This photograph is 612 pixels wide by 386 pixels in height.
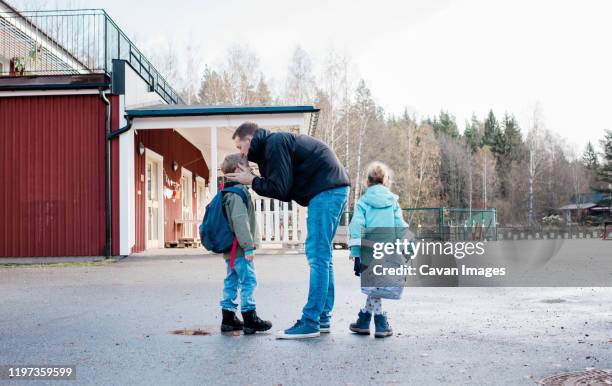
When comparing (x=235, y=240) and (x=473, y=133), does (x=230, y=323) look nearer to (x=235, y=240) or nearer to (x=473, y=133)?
(x=235, y=240)

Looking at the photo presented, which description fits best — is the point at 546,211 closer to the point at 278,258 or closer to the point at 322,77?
the point at 322,77

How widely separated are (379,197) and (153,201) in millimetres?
12610

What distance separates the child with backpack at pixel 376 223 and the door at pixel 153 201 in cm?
1140

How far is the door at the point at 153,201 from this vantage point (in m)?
15.8

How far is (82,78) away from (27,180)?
2.27 meters

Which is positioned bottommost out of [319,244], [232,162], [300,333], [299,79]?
[300,333]

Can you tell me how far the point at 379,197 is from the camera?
473cm

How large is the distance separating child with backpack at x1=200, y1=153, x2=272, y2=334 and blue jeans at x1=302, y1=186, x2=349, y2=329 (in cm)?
48

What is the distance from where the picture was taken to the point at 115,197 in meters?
12.9

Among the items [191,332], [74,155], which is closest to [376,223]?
[191,332]

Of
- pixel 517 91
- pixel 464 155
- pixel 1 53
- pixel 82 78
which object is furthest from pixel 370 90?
pixel 82 78

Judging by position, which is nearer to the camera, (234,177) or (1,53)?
(234,177)

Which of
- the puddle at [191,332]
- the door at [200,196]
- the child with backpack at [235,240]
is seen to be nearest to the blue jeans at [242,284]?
the child with backpack at [235,240]

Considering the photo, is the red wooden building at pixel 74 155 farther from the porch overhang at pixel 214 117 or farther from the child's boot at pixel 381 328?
the child's boot at pixel 381 328
